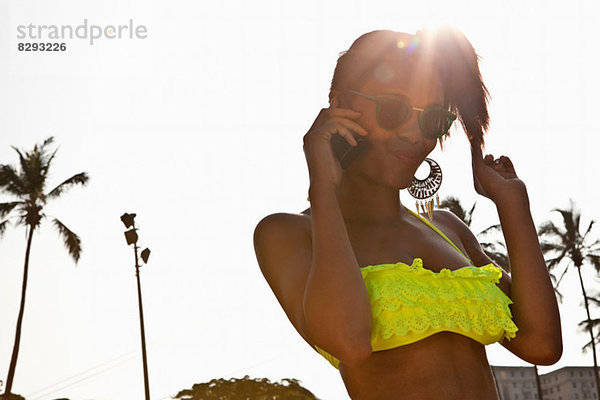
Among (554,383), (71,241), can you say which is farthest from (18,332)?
(554,383)

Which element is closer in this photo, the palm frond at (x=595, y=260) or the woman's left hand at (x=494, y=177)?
the woman's left hand at (x=494, y=177)

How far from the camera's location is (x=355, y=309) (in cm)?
221

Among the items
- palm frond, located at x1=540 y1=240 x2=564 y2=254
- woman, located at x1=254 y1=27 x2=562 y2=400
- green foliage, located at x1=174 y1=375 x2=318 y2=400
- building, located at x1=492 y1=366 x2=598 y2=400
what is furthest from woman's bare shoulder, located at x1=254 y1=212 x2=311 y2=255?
building, located at x1=492 y1=366 x2=598 y2=400

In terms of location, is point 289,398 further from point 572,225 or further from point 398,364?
point 572,225

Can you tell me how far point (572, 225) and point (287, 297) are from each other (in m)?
46.6

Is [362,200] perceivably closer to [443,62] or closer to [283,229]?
[283,229]

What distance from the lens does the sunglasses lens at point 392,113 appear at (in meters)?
2.56

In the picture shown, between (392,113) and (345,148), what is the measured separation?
0.22 metres

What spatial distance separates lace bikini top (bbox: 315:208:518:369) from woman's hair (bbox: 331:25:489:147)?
642 mm

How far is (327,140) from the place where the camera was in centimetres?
243

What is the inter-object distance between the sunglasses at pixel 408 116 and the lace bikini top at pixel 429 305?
1.64ft

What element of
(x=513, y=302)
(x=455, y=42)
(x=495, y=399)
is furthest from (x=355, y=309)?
(x=455, y=42)

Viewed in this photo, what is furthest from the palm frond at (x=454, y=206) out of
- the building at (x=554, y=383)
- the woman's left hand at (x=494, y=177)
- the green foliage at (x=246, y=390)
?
the building at (x=554, y=383)

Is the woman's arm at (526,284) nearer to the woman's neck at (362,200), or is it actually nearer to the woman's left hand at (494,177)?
the woman's left hand at (494,177)
